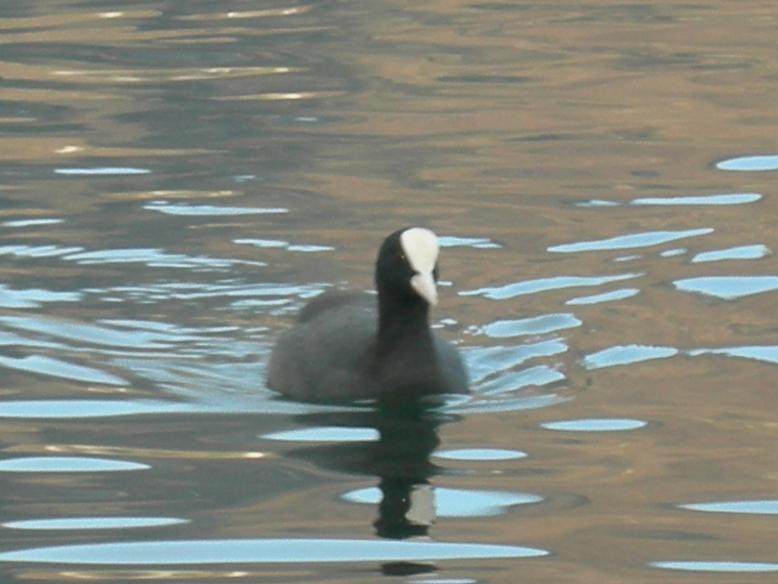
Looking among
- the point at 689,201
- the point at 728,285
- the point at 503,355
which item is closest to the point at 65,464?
the point at 503,355

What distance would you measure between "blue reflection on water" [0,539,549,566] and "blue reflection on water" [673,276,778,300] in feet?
13.4

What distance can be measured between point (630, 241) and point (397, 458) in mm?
4068

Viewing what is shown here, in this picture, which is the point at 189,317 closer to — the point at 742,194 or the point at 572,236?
the point at 572,236

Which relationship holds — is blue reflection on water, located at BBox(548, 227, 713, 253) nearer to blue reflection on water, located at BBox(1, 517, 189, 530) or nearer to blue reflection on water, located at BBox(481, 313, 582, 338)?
blue reflection on water, located at BBox(481, 313, 582, 338)

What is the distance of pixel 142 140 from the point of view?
650 inches

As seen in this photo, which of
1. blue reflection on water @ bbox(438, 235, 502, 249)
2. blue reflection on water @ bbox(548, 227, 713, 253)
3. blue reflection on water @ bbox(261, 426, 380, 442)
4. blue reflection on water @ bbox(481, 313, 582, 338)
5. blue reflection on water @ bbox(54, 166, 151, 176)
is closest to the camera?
blue reflection on water @ bbox(261, 426, 380, 442)

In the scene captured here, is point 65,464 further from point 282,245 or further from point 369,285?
point 282,245

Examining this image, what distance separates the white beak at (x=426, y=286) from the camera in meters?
9.30

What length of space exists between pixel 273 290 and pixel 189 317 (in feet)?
2.35

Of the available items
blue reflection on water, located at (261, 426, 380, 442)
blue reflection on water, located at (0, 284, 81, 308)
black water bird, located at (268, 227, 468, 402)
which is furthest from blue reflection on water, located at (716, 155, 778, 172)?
blue reflection on water, located at (261, 426, 380, 442)

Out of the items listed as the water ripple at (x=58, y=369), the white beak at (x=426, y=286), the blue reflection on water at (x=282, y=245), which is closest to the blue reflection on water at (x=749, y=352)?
the white beak at (x=426, y=286)

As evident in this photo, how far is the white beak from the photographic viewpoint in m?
9.30

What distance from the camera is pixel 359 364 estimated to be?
32.0 feet

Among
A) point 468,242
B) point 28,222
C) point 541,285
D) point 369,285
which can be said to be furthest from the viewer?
point 28,222
